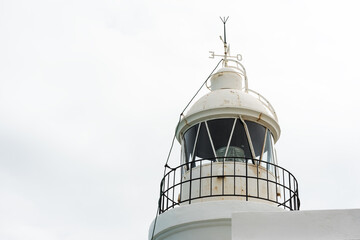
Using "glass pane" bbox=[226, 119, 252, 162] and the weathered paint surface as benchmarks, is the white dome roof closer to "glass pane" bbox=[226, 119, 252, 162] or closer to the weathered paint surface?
"glass pane" bbox=[226, 119, 252, 162]

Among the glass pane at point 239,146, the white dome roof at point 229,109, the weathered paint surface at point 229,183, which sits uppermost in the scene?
the white dome roof at point 229,109

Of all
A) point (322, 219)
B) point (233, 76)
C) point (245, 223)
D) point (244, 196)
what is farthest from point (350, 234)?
point (233, 76)

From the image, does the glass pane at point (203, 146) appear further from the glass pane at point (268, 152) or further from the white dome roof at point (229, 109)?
the glass pane at point (268, 152)

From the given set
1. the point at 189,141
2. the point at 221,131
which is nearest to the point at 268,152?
the point at 221,131

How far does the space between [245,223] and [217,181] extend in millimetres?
1689

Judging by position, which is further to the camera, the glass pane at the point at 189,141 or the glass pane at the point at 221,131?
the glass pane at the point at 189,141

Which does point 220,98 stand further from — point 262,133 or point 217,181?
point 217,181

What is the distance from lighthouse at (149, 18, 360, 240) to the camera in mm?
8492

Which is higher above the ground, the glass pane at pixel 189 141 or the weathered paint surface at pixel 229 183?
the glass pane at pixel 189 141

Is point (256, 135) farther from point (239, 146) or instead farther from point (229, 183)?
point (229, 183)

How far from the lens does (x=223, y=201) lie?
851 centimetres

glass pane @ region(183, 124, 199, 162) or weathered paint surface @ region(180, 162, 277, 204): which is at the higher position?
glass pane @ region(183, 124, 199, 162)

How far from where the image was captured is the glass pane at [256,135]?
376 inches

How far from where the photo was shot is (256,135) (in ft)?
31.6
